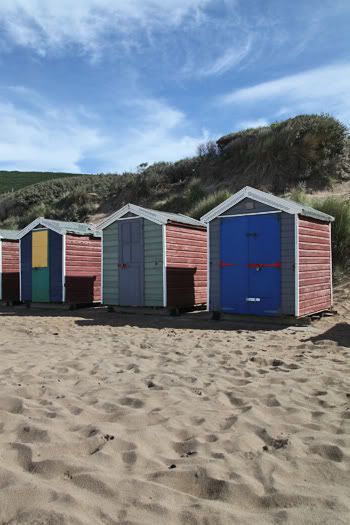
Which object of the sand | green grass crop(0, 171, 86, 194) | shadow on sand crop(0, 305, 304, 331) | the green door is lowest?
shadow on sand crop(0, 305, 304, 331)

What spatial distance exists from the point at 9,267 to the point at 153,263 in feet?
23.8

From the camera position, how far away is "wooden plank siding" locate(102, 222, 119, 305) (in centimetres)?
1300

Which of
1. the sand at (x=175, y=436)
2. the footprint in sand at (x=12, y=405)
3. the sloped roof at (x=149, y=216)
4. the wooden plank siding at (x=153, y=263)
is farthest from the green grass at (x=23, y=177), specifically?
the footprint in sand at (x=12, y=405)

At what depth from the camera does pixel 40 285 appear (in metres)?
15.1

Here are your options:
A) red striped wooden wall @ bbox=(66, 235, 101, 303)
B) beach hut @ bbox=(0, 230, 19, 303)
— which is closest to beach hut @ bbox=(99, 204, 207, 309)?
red striped wooden wall @ bbox=(66, 235, 101, 303)

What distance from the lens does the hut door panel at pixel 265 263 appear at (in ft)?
32.9

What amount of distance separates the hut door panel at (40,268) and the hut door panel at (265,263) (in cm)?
732

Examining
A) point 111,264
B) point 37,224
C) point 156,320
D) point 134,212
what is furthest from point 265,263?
point 37,224

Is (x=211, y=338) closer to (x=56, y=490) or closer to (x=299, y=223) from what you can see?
(x=299, y=223)

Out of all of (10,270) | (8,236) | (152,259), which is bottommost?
(10,270)

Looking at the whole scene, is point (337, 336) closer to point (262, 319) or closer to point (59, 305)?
point (262, 319)

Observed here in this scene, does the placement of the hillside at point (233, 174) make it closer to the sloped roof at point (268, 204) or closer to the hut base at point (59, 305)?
the hut base at point (59, 305)

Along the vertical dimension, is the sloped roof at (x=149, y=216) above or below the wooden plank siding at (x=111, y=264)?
above

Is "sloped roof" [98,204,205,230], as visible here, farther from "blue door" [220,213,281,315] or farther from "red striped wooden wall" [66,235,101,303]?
"red striped wooden wall" [66,235,101,303]
